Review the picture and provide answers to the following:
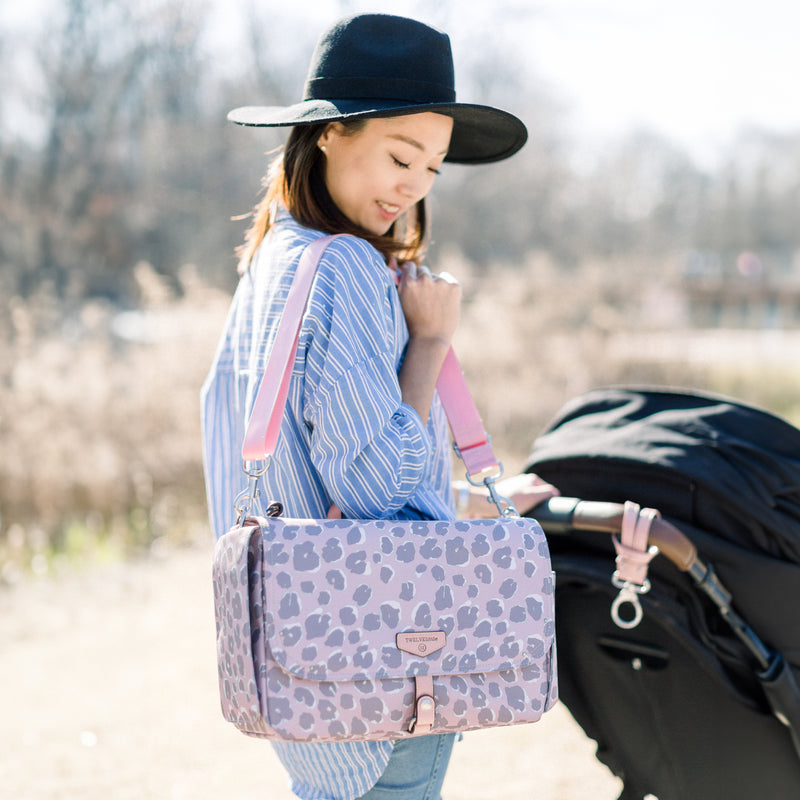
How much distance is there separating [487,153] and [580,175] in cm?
1634

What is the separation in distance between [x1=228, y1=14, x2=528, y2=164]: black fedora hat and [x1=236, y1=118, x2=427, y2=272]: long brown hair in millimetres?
49

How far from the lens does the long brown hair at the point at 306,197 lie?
1.45m

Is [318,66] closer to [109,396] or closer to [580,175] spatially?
[109,396]

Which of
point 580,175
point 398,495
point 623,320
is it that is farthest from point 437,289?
point 580,175

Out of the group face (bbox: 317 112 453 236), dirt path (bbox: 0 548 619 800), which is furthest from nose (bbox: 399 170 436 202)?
dirt path (bbox: 0 548 619 800)

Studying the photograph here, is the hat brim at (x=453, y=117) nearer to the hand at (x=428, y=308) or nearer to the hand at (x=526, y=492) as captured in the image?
the hand at (x=428, y=308)

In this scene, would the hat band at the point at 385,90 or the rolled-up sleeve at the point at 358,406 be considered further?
the hat band at the point at 385,90

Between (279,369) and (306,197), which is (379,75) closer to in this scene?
(306,197)

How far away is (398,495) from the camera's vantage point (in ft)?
4.10

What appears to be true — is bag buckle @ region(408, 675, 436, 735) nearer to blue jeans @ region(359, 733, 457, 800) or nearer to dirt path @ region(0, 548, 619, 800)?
blue jeans @ region(359, 733, 457, 800)

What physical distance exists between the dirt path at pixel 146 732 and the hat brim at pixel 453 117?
178 cm

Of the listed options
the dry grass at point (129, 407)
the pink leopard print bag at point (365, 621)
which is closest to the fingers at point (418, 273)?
the pink leopard print bag at point (365, 621)

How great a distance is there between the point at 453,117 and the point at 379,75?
0.51ft

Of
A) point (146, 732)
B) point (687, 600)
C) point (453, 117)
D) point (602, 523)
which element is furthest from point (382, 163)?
point (146, 732)
